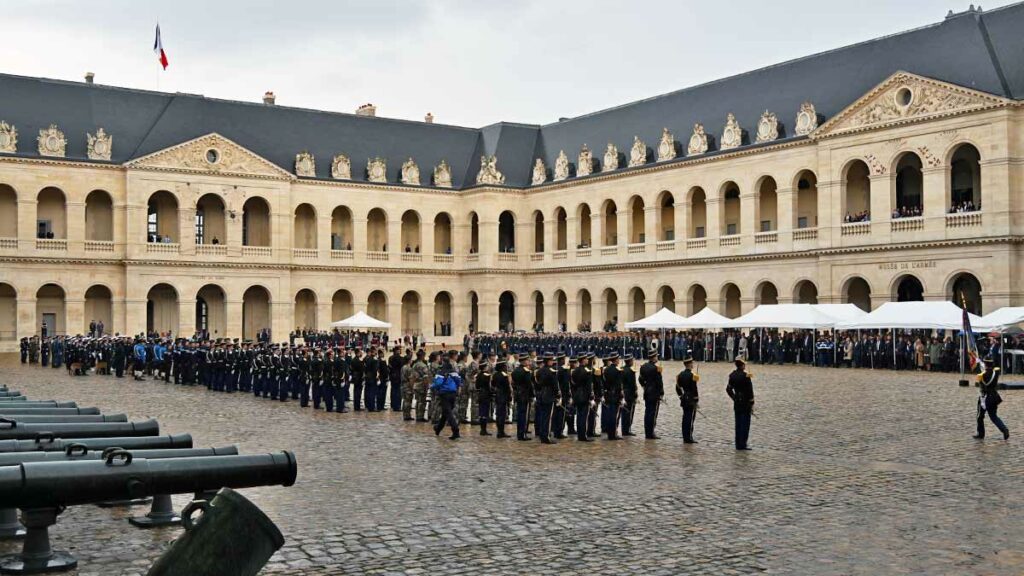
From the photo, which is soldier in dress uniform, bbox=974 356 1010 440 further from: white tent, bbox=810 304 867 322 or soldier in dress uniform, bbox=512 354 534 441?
white tent, bbox=810 304 867 322

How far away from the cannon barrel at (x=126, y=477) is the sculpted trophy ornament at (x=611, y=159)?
5057 centimetres

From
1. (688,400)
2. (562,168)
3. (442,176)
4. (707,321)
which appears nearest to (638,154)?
(562,168)

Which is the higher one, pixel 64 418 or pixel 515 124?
pixel 515 124

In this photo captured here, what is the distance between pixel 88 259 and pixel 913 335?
127ft

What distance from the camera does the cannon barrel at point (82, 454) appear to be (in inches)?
308

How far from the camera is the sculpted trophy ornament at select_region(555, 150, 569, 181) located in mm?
60688

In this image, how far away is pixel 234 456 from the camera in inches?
316

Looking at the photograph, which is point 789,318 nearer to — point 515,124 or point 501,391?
point 501,391

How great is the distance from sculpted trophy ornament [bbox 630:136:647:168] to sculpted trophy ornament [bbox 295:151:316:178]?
58.8 feet

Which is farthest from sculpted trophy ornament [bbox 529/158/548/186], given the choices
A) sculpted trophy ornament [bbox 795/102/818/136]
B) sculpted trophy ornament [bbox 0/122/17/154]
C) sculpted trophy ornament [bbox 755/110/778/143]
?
sculpted trophy ornament [bbox 0/122/17/154]

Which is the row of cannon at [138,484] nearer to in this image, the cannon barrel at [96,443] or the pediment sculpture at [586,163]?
the cannon barrel at [96,443]

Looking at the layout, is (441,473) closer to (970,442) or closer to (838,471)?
(838,471)

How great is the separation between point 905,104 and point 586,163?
781 inches

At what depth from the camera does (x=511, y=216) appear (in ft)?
212
